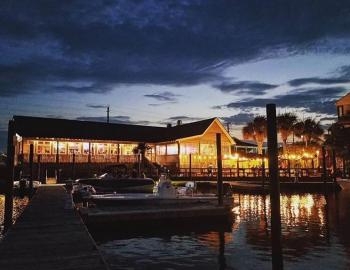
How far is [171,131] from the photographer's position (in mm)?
56688

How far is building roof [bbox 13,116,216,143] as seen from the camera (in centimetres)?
4543

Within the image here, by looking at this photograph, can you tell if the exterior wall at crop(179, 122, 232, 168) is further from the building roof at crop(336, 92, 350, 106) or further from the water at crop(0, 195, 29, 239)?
the water at crop(0, 195, 29, 239)

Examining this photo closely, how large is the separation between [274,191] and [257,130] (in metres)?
53.4

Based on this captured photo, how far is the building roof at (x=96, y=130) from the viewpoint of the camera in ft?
149

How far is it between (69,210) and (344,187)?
98.0ft

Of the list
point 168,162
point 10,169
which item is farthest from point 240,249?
point 168,162

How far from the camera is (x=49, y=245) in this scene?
35.2 ft

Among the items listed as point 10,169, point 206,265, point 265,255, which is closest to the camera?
point 206,265

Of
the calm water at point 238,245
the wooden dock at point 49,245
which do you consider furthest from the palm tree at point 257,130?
the wooden dock at point 49,245

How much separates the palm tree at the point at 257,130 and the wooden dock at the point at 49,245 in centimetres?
4903

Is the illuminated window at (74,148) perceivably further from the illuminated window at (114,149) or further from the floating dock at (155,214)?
the floating dock at (155,214)

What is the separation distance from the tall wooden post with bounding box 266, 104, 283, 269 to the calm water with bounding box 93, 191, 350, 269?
245 centimetres

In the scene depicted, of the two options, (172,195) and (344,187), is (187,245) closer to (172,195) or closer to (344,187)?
(172,195)

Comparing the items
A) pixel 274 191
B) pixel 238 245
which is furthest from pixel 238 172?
pixel 274 191
